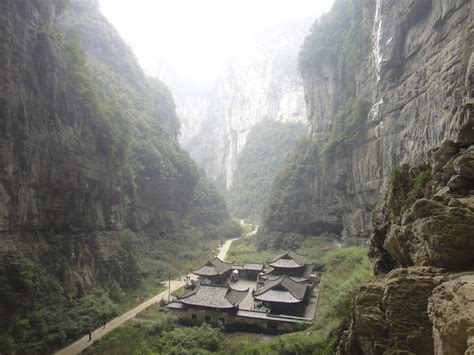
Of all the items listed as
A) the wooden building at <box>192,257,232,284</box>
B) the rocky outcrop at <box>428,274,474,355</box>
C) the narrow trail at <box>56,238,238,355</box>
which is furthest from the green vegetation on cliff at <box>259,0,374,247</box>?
the rocky outcrop at <box>428,274,474,355</box>

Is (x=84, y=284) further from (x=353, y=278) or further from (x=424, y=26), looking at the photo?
(x=424, y=26)

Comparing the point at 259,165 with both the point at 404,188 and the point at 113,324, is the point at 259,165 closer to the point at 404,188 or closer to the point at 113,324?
the point at 113,324

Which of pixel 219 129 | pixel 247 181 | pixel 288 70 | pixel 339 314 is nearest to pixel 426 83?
pixel 339 314

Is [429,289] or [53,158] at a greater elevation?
[53,158]

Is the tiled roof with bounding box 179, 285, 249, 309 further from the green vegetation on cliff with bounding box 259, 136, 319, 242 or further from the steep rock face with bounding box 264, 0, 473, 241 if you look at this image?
the green vegetation on cliff with bounding box 259, 136, 319, 242

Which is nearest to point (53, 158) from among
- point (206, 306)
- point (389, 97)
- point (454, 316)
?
point (206, 306)
